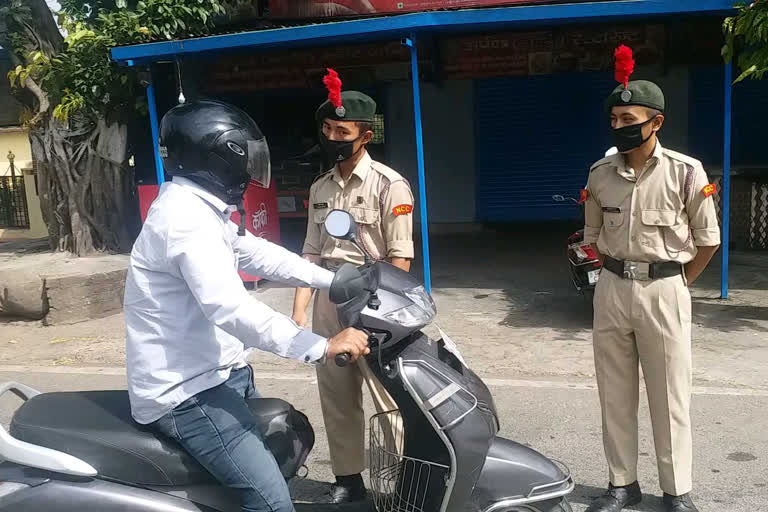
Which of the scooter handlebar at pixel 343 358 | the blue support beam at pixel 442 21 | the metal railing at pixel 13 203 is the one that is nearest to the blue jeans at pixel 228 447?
the scooter handlebar at pixel 343 358

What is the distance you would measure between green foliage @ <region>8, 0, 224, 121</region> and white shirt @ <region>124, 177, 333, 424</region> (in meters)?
7.48

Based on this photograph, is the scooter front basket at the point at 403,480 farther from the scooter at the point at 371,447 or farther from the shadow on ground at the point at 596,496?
the shadow on ground at the point at 596,496

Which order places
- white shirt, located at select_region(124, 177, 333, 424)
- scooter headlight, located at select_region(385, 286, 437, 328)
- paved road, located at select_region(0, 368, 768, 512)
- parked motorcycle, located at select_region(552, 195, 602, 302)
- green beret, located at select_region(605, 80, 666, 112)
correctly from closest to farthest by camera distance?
white shirt, located at select_region(124, 177, 333, 424) < scooter headlight, located at select_region(385, 286, 437, 328) < green beret, located at select_region(605, 80, 666, 112) < paved road, located at select_region(0, 368, 768, 512) < parked motorcycle, located at select_region(552, 195, 602, 302)

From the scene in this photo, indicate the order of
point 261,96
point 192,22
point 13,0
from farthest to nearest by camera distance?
point 261,96 < point 192,22 < point 13,0

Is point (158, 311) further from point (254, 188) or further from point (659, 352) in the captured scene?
point (254, 188)

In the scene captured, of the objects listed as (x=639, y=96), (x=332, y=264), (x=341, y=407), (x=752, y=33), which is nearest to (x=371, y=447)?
(x=341, y=407)

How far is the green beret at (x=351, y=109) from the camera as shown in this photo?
3162mm

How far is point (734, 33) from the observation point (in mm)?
5898

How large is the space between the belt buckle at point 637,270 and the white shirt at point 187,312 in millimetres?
1583

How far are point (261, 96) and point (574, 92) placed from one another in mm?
4788

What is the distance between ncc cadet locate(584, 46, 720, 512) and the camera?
3082 mm

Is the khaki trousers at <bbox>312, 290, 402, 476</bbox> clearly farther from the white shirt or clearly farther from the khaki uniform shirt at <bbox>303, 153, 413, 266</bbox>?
the white shirt

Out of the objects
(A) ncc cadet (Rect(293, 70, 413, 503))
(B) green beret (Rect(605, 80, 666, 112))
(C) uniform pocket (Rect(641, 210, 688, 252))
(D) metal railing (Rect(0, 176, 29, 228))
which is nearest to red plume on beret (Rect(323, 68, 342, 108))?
(A) ncc cadet (Rect(293, 70, 413, 503))

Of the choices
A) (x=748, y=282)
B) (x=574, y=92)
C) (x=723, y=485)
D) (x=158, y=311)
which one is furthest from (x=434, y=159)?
(x=158, y=311)
